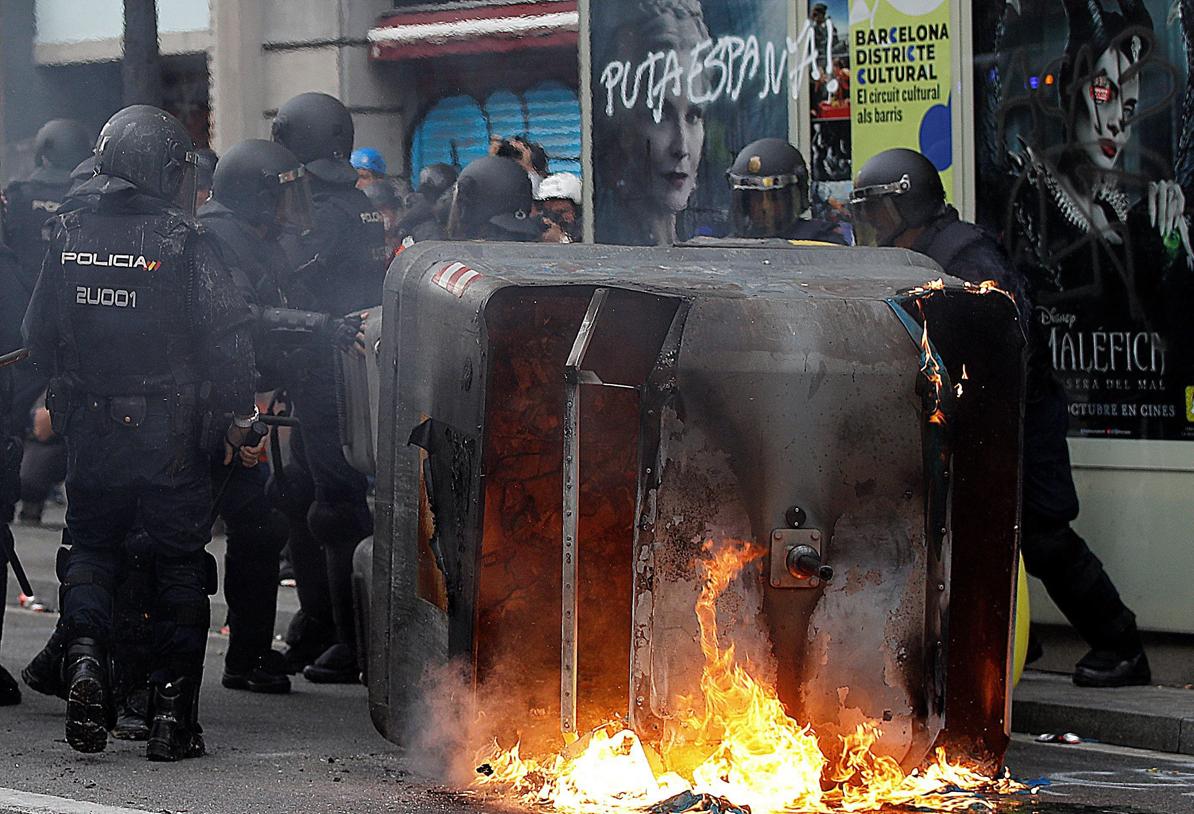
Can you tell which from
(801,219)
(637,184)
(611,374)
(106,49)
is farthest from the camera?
(106,49)

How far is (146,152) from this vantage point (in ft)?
21.7

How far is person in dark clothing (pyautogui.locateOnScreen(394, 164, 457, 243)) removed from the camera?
9.30 m

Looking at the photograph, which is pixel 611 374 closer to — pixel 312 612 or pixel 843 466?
pixel 843 466

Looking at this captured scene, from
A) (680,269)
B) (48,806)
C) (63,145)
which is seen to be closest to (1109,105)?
(680,269)

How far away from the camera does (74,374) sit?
661cm

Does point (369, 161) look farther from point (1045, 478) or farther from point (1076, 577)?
point (1076, 577)

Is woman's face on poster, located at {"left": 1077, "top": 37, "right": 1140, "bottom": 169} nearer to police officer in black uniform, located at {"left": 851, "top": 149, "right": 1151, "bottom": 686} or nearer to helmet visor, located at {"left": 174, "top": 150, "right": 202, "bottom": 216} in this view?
police officer in black uniform, located at {"left": 851, "top": 149, "right": 1151, "bottom": 686}

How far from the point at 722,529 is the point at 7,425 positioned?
3.23m

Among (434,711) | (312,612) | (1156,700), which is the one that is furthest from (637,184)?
(434,711)

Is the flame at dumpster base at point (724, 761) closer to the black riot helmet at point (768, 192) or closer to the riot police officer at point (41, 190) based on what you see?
the black riot helmet at point (768, 192)

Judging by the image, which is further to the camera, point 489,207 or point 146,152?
point 489,207

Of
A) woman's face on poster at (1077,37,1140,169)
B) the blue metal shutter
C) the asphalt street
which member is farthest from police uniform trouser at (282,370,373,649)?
the blue metal shutter

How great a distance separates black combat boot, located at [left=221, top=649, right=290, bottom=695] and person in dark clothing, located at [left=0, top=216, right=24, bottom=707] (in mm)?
783

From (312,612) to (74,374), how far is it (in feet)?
6.83
